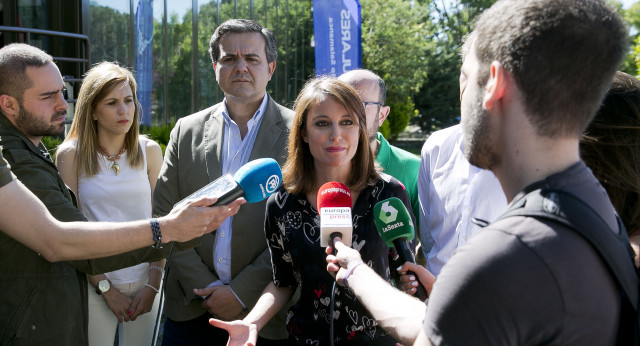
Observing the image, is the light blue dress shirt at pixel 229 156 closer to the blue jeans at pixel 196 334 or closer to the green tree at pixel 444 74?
the blue jeans at pixel 196 334

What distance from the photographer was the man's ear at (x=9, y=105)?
2.83 m

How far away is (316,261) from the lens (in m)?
2.59

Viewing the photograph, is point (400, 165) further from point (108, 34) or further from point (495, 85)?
point (108, 34)

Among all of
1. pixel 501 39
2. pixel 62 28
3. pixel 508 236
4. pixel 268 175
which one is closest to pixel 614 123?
pixel 501 39

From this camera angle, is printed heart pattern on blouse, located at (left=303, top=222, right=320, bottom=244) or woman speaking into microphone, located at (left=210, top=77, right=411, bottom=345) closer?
woman speaking into microphone, located at (left=210, top=77, right=411, bottom=345)

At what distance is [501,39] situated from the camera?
1397 millimetres

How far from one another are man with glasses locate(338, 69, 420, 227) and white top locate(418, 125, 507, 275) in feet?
1.13

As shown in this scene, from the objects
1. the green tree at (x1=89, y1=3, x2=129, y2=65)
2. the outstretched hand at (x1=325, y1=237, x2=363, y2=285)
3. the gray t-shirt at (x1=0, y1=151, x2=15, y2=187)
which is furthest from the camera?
the green tree at (x1=89, y1=3, x2=129, y2=65)

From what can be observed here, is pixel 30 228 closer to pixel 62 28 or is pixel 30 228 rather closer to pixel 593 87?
pixel 593 87

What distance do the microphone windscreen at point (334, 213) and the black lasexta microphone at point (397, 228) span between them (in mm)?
127

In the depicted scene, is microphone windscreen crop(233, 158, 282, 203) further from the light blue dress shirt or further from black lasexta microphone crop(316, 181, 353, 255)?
the light blue dress shirt

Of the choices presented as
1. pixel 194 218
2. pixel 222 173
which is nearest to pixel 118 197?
pixel 222 173

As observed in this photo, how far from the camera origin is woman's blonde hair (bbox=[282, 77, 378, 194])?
283 cm

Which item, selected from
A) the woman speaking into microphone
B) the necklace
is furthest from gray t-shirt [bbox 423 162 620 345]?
the necklace
